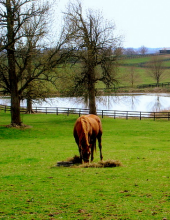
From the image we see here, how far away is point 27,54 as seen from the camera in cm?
2536

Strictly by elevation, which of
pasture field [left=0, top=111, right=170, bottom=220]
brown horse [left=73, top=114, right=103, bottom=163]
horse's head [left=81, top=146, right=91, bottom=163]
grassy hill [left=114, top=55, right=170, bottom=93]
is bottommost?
pasture field [left=0, top=111, right=170, bottom=220]

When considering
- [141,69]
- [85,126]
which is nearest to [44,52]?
[85,126]

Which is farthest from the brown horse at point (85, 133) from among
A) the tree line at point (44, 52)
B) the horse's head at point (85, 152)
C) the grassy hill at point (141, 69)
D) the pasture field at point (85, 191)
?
the grassy hill at point (141, 69)

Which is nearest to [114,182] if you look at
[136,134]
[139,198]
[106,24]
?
[139,198]

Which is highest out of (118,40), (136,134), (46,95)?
(118,40)

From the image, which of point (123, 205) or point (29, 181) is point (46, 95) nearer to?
point (29, 181)

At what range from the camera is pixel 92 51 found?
3297 cm

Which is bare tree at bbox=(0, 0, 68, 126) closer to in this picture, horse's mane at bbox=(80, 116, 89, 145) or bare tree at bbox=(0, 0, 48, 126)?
bare tree at bbox=(0, 0, 48, 126)

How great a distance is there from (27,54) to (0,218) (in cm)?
2057

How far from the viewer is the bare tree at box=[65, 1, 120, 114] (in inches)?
1304

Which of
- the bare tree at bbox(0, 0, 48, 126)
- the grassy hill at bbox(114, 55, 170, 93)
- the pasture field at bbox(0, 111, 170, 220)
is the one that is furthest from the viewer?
the grassy hill at bbox(114, 55, 170, 93)

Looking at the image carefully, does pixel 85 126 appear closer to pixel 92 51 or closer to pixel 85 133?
pixel 85 133

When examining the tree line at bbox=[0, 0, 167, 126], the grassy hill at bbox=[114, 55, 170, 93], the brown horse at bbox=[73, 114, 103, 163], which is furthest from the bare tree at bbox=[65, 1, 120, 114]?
the grassy hill at bbox=[114, 55, 170, 93]

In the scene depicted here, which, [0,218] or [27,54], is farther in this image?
[27,54]
